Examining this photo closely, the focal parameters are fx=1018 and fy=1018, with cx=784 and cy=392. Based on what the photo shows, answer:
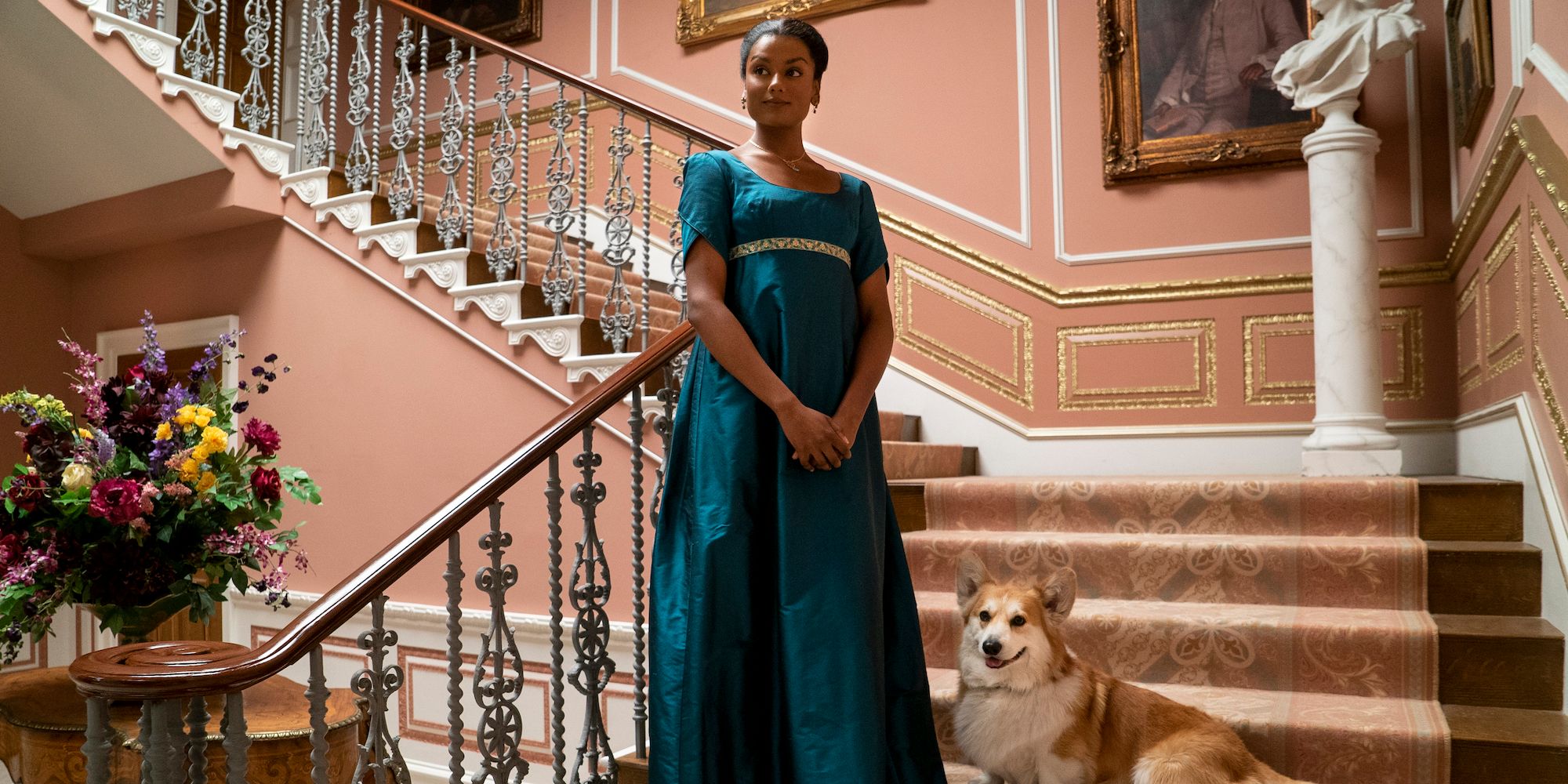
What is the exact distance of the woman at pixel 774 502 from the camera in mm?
1712

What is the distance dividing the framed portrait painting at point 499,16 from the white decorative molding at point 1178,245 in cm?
310

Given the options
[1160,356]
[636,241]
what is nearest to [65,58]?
[636,241]

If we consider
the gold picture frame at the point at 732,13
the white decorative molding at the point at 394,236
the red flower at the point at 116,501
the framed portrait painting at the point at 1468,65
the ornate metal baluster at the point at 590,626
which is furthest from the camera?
the gold picture frame at the point at 732,13

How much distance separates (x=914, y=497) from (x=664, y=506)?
61.9 inches

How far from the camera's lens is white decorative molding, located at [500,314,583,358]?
3748 mm

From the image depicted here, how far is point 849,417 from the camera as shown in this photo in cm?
176

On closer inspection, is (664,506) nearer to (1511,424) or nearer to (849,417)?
(849,417)

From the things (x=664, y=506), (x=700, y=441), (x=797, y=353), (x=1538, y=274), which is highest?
(x=1538, y=274)

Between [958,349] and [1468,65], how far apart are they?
2099 millimetres

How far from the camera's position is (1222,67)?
4199mm

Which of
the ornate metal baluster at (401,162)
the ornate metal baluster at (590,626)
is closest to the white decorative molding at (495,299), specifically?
the ornate metal baluster at (401,162)

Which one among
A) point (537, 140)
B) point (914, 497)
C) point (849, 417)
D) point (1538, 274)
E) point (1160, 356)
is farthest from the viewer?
point (537, 140)

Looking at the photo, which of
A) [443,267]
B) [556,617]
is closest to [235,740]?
[556,617]

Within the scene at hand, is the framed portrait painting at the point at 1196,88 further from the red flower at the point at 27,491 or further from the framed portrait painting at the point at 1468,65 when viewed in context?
the red flower at the point at 27,491
